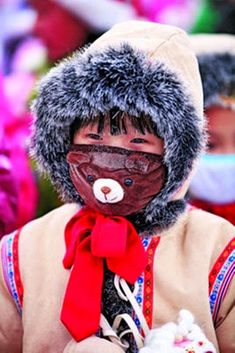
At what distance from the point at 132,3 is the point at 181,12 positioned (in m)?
0.22

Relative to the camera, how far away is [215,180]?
2398 millimetres

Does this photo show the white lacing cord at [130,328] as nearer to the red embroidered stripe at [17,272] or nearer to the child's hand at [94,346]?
the child's hand at [94,346]

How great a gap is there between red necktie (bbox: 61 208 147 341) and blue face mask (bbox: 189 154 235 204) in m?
0.68

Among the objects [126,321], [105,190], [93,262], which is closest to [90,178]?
[105,190]

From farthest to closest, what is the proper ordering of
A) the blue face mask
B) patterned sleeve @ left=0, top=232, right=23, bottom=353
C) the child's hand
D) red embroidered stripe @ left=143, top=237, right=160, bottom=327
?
1. the blue face mask
2. patterned sleeve @ left=0, top=232, right=23, bottom=353
3. red embroidered stripe @ left=143, top=237, right=160, bottom=327
4. the child's hand

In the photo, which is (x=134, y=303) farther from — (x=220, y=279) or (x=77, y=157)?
(x=77, y=157)

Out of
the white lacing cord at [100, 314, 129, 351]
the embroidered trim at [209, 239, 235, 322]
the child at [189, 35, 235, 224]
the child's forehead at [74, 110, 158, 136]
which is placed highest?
the child's forehead at [74, 110, 158, 136]

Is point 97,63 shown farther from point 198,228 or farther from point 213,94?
point 213,94

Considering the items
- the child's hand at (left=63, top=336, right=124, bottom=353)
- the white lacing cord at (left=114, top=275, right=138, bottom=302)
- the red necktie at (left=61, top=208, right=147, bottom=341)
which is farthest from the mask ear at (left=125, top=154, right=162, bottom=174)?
the child's hand at (left=63, top=336, right=124, bottom=353)

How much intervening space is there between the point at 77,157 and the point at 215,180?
2.53 ft

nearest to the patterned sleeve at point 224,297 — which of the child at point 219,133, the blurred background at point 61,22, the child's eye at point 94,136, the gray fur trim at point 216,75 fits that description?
the child's eye at point 94,136

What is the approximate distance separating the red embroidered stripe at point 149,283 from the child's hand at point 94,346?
11 centimetres

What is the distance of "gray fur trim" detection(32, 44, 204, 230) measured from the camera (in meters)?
1.65

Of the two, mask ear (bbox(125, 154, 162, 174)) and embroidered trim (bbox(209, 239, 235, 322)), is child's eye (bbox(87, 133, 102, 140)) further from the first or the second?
embroidered trim (bbox(209, 239, 235, 322))
